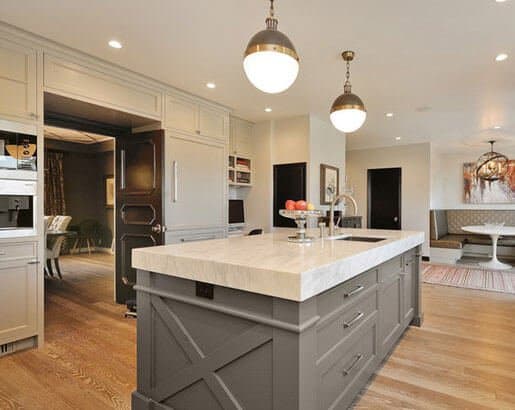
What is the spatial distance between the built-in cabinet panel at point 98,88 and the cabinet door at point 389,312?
283cm

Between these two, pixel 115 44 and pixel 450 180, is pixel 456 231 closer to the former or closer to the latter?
pixel 450 180

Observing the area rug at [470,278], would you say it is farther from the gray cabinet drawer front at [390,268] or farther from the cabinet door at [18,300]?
the cabinet door at [18,300]

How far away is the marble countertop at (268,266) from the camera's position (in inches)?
48.0

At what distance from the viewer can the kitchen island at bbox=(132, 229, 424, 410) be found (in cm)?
125

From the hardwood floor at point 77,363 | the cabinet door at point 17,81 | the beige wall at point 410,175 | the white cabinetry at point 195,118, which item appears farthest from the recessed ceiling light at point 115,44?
the beige wall at point 410,175

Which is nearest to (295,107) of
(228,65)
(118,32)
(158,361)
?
(228,65)

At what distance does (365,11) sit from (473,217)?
699 cm

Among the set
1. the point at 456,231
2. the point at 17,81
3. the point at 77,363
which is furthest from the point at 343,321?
the point at 456,231

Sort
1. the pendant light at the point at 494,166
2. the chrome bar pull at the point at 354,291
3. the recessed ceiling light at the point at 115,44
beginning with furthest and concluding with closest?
1. the pendant light at the point at 494,166
2. the recessed ceiling light at the point at 115,44
3. the chrome bar pull at the point at 354,291

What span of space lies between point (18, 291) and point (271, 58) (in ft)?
8.39

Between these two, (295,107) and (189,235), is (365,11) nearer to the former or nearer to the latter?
(295,107)

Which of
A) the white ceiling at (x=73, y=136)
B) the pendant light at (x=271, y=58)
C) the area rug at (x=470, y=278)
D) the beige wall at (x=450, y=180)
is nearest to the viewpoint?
the pendant light at (x=271, y=58)

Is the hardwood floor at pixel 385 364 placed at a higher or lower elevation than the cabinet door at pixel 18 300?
lower

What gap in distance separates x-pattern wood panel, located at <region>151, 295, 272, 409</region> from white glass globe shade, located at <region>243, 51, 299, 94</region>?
4.35 feet
